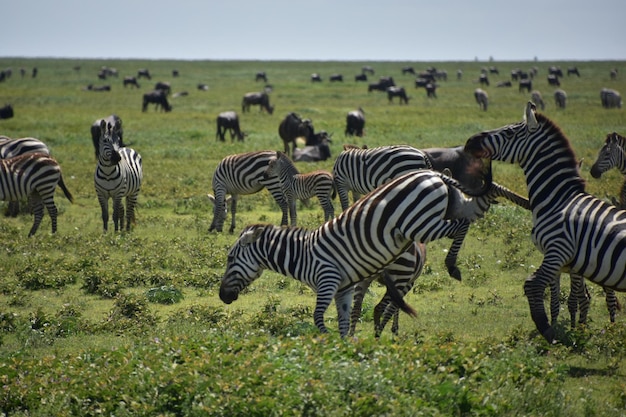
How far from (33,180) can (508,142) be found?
418 inches

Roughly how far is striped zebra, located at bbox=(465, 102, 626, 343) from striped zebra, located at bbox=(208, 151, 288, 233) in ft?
25.6

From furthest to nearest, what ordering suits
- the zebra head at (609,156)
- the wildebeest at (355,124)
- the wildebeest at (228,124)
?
the wildebeest at (355,124)
the wildebeest at (228,124)
the zebra head at (609,156)

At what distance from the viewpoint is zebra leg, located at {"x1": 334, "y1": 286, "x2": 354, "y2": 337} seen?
8.70 metres

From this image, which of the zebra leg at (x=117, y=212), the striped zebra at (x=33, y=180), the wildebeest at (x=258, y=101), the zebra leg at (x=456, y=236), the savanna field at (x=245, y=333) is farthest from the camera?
the wildebeest at (x=258, y=101)

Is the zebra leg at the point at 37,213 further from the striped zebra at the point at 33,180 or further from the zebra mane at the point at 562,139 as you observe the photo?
the zebra mane at the point at 562,139

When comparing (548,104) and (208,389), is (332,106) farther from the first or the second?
(208,389)

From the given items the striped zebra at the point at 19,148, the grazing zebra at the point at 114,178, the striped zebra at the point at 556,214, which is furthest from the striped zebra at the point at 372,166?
the striped zebra at the point at 19,148

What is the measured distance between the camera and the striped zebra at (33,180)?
16.0 metres

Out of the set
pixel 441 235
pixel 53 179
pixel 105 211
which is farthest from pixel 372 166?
pixel 53 179

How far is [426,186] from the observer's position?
836cm

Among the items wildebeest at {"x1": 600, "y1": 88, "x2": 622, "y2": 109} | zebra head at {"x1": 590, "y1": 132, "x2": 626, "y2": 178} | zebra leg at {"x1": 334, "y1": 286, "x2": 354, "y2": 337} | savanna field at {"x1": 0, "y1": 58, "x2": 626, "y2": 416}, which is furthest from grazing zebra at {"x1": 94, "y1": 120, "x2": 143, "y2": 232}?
wildebeest at {"x1": 600, "y1": 88, "x2": 622, "y2": 109}

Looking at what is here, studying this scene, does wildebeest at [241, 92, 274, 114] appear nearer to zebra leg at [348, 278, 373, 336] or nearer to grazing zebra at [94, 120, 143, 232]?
grazing zebra at [94, 120, 143, 232]

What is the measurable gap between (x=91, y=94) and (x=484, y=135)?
5789 cm

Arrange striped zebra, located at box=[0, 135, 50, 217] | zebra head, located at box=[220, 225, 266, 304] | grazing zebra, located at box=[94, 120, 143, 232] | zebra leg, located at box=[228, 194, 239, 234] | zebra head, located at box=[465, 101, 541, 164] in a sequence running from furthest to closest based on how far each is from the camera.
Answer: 1. striped zebra, located at box=[0, 135, 50, 217]
2. zebra leg, located at box=[228, 194, 239, 234]
3. grazing zebra, located at box=[94, 120, 143, 232]
4. zebra head, located at box=[465, 101, 541, 164]
5. zebra head, located at box=[220, 225, 266, 304]
